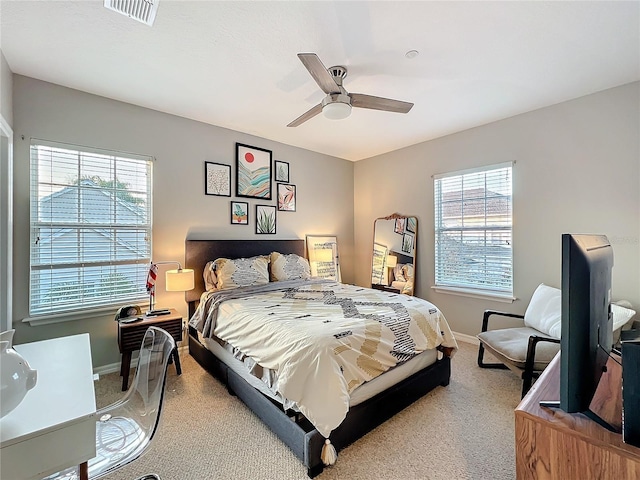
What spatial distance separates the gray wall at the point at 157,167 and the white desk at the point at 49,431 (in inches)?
75.2

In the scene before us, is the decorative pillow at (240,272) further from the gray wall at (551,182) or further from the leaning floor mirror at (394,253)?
the gray wall at (551,182)

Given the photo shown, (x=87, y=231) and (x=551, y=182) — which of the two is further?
(x=551, y=182)

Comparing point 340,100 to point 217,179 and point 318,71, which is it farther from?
point 217,179

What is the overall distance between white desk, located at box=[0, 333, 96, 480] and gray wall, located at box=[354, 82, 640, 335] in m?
3.86

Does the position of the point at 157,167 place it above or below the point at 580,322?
above

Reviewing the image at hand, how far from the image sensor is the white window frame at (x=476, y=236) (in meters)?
3.41

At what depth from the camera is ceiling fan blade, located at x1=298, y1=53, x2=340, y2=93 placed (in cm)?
174

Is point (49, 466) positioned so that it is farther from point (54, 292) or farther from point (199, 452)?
point (54, 292)

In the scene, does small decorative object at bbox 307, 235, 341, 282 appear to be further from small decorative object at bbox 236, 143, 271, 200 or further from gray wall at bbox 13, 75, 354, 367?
small decorative object at bbox 236, 143, 271, 200

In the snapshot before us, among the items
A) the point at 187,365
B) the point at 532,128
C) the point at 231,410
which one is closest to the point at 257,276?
the point at 187,365

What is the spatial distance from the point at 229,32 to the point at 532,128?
125 inches

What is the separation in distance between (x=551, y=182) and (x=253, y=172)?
3.49 metres

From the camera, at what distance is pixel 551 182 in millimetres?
3043

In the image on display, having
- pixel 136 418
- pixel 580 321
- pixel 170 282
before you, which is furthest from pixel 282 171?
pixel 580 321
